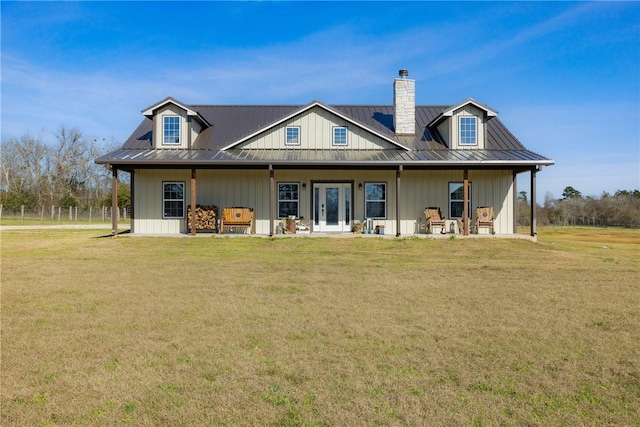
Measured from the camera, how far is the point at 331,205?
17844 millimetres

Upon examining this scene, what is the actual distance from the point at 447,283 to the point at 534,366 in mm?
4556

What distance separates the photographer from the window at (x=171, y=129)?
1798 centimetres

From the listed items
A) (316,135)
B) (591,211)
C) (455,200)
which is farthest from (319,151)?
(591,211)

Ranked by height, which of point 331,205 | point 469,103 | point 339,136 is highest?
point 469,103

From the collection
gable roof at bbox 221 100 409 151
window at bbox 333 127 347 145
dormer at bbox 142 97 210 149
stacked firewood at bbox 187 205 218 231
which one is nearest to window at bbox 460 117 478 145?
gable roof at bbox 221 100 409 151

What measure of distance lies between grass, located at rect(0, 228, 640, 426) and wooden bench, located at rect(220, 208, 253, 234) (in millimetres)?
6152

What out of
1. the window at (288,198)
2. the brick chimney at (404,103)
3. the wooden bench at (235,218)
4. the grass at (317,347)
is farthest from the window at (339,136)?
the grass at (317,347)

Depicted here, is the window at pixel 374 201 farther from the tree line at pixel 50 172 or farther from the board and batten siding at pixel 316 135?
the tree line at pixel 50 172

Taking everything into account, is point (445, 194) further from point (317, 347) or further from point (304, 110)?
point (317, 347)

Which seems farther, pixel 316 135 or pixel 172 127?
pixel 172 127

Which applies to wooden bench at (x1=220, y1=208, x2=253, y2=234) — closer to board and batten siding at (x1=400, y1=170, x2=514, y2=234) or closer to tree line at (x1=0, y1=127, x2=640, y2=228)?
board and batten siding at (x1=400, y1=170, x2=514, y2=234)

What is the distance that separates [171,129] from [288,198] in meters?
5.38

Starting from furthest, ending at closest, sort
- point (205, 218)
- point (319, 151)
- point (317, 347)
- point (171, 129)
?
point (171, 129) < point (319, 151) < point (205, 218) < point (317, 347)

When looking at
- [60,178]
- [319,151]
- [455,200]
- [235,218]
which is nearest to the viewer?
[235,218]
